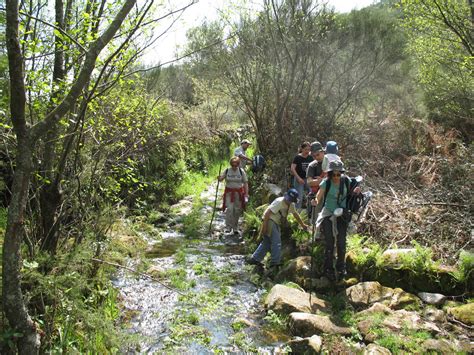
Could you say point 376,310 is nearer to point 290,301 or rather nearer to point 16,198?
point 290,301

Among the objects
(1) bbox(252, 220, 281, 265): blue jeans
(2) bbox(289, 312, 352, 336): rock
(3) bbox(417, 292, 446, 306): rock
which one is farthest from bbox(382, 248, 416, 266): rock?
(1) bbox(252, 220, 281, 265): blue jeans

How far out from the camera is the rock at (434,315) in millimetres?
5430

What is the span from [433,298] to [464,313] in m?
0.52

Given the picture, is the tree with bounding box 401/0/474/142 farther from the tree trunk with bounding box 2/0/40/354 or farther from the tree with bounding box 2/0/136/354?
the tree trunk with bounding box 2/0/40/354

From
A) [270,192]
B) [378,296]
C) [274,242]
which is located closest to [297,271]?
[274,242]

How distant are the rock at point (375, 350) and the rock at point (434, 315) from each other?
3.73ft

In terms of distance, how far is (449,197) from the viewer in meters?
8.15

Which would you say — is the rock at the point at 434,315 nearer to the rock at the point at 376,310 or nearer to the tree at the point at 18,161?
the rock at the point at 376,310

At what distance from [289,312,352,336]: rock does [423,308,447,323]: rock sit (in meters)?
1.21

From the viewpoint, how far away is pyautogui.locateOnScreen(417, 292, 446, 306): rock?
19.1 feet

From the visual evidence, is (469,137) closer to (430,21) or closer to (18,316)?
(430,21)

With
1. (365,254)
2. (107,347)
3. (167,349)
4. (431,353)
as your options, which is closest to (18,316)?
(107,347)

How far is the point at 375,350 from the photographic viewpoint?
4738mm

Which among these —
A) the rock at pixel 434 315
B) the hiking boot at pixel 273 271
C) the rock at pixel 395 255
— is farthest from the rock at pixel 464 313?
the hiking boot at pixel 273 271
